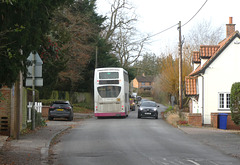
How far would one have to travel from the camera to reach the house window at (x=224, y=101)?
102 feet

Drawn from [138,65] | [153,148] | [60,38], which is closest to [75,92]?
[138,65]

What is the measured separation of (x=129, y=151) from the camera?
1362cm

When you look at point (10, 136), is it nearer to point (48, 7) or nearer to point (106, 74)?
point (48, 7)

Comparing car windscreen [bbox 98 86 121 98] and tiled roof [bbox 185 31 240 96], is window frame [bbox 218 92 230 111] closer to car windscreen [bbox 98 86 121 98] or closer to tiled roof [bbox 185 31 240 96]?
tiled roof [bbox 185 31 240 96]

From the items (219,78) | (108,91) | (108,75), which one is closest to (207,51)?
(219,78)

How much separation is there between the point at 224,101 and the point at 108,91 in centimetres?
1007

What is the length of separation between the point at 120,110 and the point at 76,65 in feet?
42.7

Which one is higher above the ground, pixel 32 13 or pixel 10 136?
pixel 32 13

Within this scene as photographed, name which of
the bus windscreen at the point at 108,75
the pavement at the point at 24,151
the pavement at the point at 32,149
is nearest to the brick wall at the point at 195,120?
the bus windscreen at the point at 108,75

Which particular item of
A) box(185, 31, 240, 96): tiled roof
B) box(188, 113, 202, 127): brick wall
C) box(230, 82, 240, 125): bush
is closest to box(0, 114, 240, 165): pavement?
box(230, 82, 240, 125): bush

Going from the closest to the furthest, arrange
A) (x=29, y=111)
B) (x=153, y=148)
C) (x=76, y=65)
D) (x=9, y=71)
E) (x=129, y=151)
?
(x=9, y=71) < (x=129, y=151) < (x=153, y=148) < (x=29, y=111) < (x=76, y=65)

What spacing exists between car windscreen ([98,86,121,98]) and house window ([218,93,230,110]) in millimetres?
9004

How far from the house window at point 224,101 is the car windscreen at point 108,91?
354 inches

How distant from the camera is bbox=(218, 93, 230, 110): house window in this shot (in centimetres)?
3120
